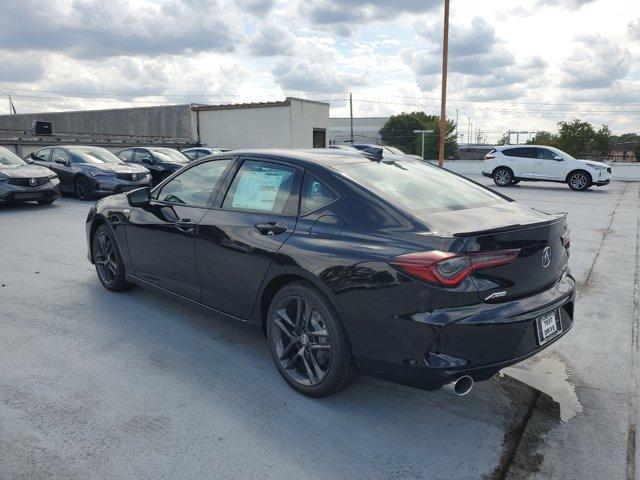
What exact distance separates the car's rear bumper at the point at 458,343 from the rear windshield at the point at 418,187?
2.16 ft

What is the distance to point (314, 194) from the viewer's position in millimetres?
3307

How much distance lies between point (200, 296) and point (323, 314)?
1345 millimetres

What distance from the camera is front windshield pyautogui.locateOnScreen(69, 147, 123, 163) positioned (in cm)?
1379

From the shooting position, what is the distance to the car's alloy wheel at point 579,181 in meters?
17.9

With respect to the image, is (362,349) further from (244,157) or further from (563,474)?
(244,157)

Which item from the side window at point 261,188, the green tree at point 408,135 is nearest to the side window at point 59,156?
the side window at point 261,188

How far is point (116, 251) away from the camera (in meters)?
5.03

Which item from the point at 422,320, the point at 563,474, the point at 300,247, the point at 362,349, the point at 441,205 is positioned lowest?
the point at 563,474

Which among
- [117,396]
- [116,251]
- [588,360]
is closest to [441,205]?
[588,360]

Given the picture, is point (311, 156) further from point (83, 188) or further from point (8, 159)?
point (8, 159)

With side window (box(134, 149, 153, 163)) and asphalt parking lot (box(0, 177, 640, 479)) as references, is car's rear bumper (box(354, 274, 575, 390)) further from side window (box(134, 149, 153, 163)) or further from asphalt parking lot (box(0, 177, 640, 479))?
side window (box(134, 149, 153, 163))

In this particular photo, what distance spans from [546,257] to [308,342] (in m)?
1.50

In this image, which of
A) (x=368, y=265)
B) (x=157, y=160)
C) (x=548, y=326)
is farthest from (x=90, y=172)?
(x=548, y=326)

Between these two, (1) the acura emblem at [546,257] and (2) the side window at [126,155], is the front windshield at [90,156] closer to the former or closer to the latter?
(2) the side window at [126,155]
